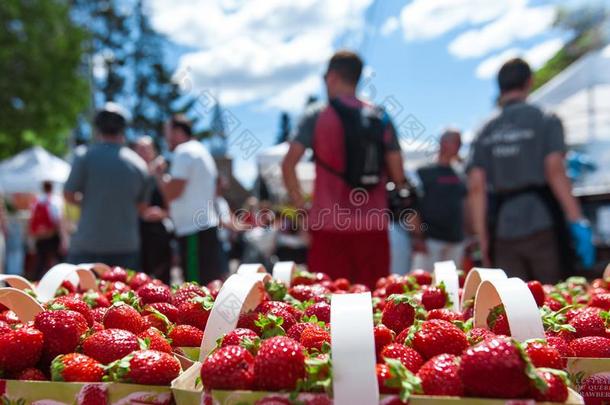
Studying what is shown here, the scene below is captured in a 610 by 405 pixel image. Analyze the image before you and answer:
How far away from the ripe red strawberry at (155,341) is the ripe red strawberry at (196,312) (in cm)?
15

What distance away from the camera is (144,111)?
39094mm

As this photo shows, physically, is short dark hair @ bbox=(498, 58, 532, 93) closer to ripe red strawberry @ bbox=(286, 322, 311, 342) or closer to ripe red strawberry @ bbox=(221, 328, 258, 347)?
ripe red strawberry @ bbox=(286, 322, 311, 342)

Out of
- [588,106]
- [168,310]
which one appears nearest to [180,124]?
[168,310]

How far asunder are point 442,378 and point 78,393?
0.72 metres

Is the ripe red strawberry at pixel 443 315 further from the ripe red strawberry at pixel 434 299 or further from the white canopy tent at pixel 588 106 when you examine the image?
the white canopy tent at pixel 588 106

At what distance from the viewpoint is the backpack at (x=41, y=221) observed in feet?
24.5

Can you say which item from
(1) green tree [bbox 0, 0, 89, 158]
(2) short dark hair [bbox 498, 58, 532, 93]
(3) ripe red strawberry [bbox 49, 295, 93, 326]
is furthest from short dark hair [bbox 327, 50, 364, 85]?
(1) green tree [bbox 0, 0, 89, 158]

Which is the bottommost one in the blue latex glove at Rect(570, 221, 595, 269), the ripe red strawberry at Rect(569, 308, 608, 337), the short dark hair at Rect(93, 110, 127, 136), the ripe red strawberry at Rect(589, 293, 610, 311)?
the ripe red strawberry at Rect(569, 308, 608, 337)

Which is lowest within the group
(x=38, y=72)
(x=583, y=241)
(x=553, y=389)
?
(x=553, y=389)

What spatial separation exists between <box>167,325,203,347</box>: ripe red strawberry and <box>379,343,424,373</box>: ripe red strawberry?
0.48 metres

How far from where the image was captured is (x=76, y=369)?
1163 millimetres

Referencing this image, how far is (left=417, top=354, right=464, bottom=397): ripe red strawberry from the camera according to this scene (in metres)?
1.03

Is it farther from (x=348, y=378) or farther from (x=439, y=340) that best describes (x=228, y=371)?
(x=439, y=340)

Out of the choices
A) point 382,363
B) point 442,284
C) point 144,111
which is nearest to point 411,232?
point 442,284
